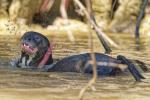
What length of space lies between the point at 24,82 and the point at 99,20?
56.9ft

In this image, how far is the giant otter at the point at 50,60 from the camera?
605 centimetres

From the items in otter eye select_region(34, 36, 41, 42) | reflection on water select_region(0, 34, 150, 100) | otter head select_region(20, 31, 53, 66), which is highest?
otter eye select_region(34, 36, 41, 42)

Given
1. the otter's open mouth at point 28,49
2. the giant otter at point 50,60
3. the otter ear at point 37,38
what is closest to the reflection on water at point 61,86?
the giant otter at point 50,60

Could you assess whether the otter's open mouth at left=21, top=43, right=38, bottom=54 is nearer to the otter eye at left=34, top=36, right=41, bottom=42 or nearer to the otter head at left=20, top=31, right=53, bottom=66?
the otter head at left=20, top=31, right=53, bottom=66

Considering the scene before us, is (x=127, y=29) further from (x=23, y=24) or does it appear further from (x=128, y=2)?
(x=23, y=24)

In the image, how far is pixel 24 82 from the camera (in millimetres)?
5332

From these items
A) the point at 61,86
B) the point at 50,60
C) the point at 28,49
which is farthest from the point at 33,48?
the point at 61,86

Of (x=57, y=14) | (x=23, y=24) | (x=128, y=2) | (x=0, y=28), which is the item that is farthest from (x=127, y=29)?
(x=0, y=28)

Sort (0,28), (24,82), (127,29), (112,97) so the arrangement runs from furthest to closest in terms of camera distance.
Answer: (127,29), (0,28), (24,82), (112,97)

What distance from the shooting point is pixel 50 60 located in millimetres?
6684

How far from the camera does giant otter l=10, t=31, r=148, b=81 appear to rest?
19.9 feet

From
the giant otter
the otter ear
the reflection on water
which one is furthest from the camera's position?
the otter ear

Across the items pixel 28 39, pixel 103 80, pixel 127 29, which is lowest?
pixel 127 29

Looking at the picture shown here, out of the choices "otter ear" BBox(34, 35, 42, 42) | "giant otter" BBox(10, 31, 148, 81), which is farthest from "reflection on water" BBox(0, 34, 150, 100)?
"otter ear" BBox(34, 35, 42, 42)
